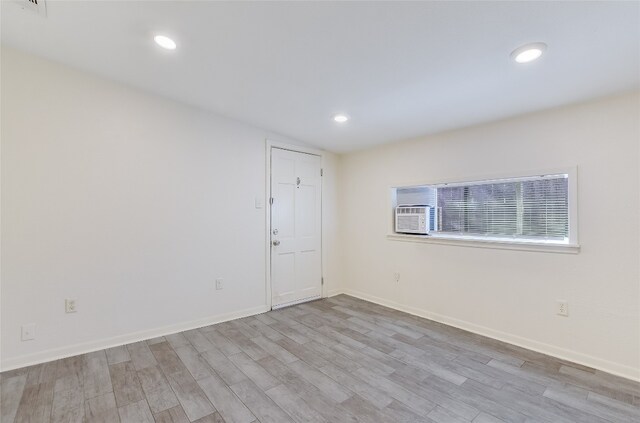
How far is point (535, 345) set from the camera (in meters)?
2.51

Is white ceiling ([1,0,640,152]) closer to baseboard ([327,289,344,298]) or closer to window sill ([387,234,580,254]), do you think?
window sill ([387,234,580,254])

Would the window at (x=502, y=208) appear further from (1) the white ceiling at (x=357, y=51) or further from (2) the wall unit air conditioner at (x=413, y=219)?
(1) the white ceiling at (x=357, y=51)

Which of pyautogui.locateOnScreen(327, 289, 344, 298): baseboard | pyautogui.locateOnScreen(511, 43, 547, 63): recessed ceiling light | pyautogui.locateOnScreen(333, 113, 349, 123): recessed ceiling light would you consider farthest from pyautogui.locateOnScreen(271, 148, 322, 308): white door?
pyautogui.locateOnScreen(511, 43, 547, 63): recessed ceiling light

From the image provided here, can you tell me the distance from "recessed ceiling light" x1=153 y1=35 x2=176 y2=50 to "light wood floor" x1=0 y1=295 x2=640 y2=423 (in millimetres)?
2448

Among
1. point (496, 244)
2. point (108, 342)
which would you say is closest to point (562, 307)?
point (496, 244)

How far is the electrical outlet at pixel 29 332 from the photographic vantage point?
226 cm

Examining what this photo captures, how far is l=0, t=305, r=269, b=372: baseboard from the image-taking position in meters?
2.24

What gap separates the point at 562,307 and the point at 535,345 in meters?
0.42

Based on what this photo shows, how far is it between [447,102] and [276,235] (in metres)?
2.43

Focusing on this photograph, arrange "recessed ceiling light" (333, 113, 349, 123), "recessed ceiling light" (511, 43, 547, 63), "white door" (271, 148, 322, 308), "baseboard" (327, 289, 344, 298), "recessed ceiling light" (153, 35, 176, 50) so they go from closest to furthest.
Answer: "recessed ceiling light" (511, 43, 547, 63) → "recessed ceiling light" (153, 35, 176, 50) → "recessed ceiling light" (333, 113, 349, 123) → "white door" (271, 148, 322, 308) → "baseboard" (327, 289, 344, 298)

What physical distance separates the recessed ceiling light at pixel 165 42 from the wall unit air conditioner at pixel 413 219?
2864 millimetres

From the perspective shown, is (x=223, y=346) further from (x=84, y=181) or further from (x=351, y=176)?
(x=351, y=176)

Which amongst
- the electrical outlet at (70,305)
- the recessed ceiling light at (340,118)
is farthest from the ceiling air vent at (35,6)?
the recessed ceiling light at (340,118)

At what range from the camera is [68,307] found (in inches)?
96.0
